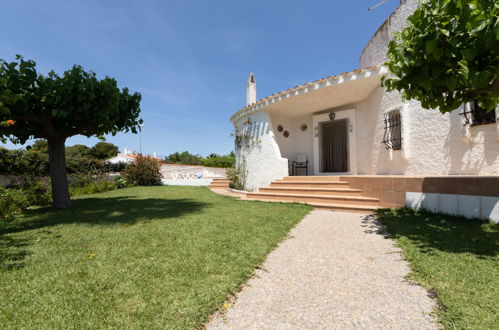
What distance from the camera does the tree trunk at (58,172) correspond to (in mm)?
6586

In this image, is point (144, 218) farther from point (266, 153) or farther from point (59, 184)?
point (266, 153)

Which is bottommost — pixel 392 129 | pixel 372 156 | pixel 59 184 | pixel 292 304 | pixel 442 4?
pixel 292 304

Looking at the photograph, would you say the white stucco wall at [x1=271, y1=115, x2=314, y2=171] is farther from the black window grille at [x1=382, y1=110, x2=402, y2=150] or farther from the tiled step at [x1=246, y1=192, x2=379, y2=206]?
the black window grille at [x1=382, y1=110, x2=402, y2=150]

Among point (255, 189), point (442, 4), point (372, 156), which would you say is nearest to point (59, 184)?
point (255, 189)

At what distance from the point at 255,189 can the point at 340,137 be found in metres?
4.52

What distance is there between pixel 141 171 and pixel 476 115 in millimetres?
15529

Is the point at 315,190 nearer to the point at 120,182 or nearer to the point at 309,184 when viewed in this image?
the point at 309,184

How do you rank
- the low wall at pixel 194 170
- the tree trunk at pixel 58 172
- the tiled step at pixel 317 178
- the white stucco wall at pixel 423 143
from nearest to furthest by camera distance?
the white stucco wall at pixel 423 143 → the tree trunk at pixel 58 172 → the tiled step at pixel 317 178 → the low wall at pixel 194 170

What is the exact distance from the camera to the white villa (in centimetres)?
520

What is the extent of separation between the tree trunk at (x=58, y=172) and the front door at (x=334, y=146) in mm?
9269

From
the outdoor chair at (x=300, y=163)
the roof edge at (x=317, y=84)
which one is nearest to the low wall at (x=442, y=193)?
the roof edge at (x=317, y=84)

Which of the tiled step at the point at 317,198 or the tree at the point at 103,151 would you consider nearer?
the tiled step at the point at 317,198

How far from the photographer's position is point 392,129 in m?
7.40

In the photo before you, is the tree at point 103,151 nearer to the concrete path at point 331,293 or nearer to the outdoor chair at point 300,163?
the outdoor chair at point 300,163
